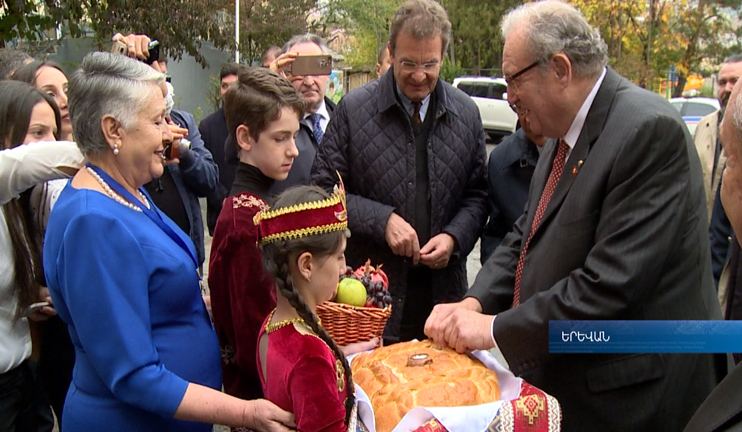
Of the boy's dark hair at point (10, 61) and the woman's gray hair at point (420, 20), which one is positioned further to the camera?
the boy's dark hair at point (10, 61)

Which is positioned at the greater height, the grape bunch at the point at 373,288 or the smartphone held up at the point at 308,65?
the smartphone held up at the point at 308,65

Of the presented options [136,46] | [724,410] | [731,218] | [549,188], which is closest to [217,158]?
[136,46]

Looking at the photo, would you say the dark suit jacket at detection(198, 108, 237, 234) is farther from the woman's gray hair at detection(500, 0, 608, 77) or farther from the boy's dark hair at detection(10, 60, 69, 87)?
the woman's gray hair at detection(500, 0, 608, 77)

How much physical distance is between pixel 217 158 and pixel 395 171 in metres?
2.16

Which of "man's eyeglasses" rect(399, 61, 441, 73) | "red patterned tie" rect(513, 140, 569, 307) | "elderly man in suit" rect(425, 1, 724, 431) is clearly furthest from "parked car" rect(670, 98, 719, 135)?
"elderly man in suit" rect(425, 1, 724, 431)

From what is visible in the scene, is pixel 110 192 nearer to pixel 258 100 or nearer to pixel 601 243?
pixel 258 100

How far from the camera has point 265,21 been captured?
2073cm

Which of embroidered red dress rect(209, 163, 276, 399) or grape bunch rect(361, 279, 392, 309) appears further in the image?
grape bunch rect(361, 279, 392, 309)

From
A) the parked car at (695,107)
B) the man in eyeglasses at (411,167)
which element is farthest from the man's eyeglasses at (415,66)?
the parked car at (695,107)

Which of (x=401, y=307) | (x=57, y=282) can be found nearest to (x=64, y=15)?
(x=401, y=307)

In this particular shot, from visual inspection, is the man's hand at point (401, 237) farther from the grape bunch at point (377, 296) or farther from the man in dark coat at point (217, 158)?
the man in dark coat at point (217, 158)

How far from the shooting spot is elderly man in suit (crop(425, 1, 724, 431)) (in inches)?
84.4

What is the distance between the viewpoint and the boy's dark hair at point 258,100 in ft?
8.69

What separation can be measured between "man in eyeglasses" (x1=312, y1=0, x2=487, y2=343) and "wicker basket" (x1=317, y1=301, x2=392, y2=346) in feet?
3.28
